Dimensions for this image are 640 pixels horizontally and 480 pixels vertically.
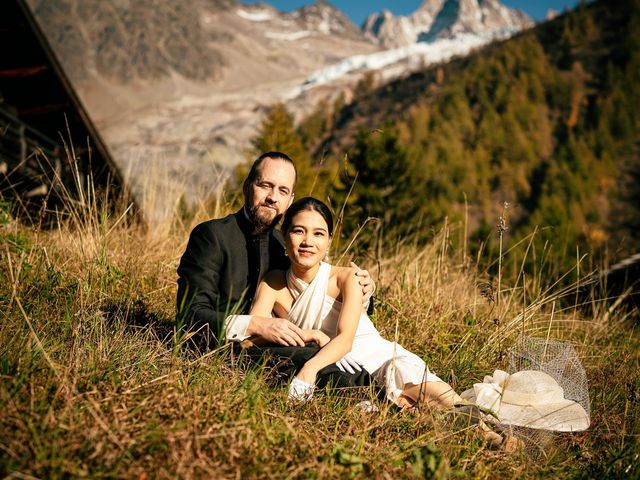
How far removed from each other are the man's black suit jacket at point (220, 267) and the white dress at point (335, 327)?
0.94ft

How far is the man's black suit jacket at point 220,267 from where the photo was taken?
2432 millimetres

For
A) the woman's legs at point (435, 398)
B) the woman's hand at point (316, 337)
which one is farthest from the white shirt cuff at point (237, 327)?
the woman's legs at point (435, 398)

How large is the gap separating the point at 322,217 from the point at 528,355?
1409 mm

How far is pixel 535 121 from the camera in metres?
78.3

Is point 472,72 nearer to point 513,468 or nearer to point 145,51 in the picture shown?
point 513,468

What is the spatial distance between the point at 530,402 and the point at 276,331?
1307 millimetres

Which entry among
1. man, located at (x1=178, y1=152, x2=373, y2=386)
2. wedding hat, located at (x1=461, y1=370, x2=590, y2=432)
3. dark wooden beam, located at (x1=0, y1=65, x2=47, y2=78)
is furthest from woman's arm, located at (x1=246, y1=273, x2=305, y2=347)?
dark wooden beam, located at (x1=0, y1=65, x2=47, y2=78)

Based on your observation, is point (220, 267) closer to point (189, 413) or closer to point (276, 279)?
point (276, 279)

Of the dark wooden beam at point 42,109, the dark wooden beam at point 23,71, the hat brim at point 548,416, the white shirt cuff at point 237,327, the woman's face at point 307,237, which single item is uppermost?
the dark wooden beam at point 23,71

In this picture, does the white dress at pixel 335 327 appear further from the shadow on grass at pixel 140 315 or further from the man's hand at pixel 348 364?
the shadow on grass at pixel 140 315

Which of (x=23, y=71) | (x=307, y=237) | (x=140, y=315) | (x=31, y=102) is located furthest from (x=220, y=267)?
(x=31, y=102)

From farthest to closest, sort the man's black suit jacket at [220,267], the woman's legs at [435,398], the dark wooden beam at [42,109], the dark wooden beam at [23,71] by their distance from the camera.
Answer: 1. the dark wooden beam at [42,109]
2. the dark wooden beam at [23,71]
3. the man's black suit jacket at [220,267]
4. the woman's legs at [435,398]

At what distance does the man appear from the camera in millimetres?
2314

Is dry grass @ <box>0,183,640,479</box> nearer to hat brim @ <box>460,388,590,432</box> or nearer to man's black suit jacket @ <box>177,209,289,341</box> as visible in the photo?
hat brim @ <box>460,388,590,432</box>
